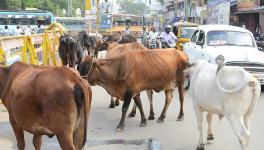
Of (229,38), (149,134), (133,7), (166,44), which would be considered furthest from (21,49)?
(133,7)

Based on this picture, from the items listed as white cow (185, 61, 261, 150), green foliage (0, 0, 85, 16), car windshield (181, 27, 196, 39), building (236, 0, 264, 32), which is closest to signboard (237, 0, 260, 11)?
building (236, 0, 264, 32)

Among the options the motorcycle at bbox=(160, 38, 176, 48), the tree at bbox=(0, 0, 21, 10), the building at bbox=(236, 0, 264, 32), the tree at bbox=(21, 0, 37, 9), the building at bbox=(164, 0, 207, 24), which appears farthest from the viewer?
the tree at bbox=(21, 0, 37, 9)

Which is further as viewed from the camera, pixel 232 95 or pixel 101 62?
pixel 101 62

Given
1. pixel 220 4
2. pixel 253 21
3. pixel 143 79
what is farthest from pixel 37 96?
pixel 253 21

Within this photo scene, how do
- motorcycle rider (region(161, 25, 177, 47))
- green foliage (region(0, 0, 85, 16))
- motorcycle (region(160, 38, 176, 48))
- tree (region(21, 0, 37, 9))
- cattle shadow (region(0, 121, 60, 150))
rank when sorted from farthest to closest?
tree (region(21, 0, 37, 9)), green foliage (region(0, 0, 85, 16)), motorcycle rider (region(161, 25, 177, 47)), motorcycle (region(160, 38, 176, 48)), cattle shadow (region(0, 121, 60, 150))

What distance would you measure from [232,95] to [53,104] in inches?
92.6

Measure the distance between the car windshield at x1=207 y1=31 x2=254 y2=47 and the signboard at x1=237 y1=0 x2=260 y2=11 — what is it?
2138cm

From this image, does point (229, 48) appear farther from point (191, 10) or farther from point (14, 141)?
point (191, 10)

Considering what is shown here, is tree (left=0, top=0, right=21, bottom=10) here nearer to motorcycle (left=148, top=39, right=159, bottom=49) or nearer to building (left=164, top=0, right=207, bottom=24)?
building (left=164, top=0, right=207, bottom=24)

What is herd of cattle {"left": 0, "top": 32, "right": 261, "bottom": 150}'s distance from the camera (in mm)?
4047

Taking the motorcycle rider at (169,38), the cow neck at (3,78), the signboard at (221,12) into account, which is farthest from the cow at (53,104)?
the signboard at (221,12)

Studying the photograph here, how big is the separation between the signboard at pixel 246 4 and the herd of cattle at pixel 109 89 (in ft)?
85.4

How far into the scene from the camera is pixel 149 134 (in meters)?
7.15

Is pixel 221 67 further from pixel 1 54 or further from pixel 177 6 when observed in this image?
pixel 177 6
